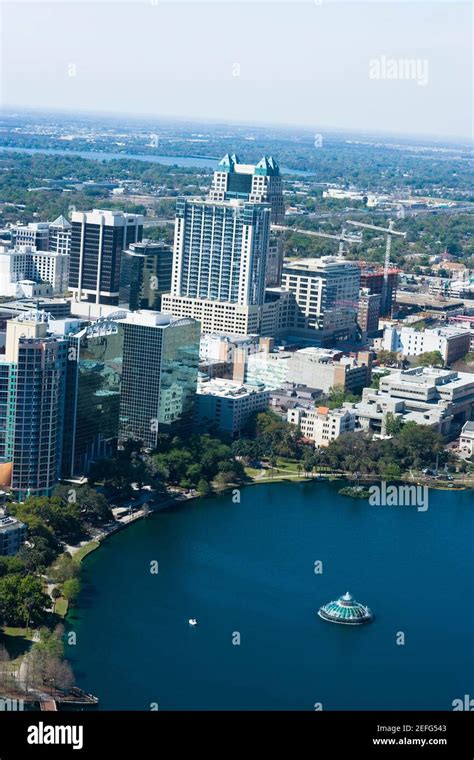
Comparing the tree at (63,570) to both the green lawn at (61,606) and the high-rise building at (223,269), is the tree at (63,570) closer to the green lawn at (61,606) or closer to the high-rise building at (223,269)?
the green lawn at (61,606)

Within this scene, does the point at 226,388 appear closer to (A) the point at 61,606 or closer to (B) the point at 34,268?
(A) the point at 61,606

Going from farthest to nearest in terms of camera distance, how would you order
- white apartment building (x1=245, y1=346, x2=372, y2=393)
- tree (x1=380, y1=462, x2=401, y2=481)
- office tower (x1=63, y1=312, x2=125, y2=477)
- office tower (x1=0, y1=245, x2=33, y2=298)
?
office tower (x1=0, y1=245, x2=33, y2=298)
white apartment building (x1=245, y1=346, x2=372, y2=393)
tree (x1=380, y1=462, x2=401, y2=481)
office tower (x1=63, y1=312, x2=125, y2=477)

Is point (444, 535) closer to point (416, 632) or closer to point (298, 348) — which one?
point (416, 632)

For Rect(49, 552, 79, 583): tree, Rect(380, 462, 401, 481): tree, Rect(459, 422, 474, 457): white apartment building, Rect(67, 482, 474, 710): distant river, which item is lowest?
Rect(67, 482, 474, 710): distant river

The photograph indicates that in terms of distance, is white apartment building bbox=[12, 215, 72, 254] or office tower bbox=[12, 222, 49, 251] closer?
white apartment building bbox=[12, 215, 72, 254]

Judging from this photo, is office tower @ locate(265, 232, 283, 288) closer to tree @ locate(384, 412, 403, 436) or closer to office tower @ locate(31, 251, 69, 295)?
office tower @ locate(31, 251, 69, 295)

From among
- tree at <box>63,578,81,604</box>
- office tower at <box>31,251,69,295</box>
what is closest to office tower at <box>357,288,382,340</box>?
office tower at <box>31,251,69,295</box>

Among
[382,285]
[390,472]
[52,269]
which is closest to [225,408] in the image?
[390,472]
